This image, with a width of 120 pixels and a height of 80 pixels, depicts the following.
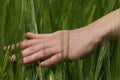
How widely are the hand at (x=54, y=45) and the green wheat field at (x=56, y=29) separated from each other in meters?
0.02

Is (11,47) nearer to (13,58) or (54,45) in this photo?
(13,58)

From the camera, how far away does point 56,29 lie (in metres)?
1.08

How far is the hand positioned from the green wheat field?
16mm

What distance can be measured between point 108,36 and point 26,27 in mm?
198

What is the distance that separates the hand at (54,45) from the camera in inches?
40.8

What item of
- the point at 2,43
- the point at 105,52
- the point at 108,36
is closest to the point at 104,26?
the point at 108,36

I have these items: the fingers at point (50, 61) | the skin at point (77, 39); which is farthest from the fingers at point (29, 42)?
the fingers at point (50, 61)

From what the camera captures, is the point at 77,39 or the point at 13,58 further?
the point at 77,39

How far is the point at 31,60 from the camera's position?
3.34ft

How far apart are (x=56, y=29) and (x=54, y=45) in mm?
39

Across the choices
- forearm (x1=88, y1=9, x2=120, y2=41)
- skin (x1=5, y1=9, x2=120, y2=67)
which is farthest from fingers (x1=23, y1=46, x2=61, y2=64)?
forearm (x1=88, y1=9, x2=120, y2=41)

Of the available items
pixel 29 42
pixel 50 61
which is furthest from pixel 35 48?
pixel 50 61

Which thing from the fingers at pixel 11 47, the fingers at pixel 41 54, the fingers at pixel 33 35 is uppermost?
the fingers at pixel 11 47

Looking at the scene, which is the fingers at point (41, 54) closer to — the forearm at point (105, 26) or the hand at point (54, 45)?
the hand at point (54, 45)
